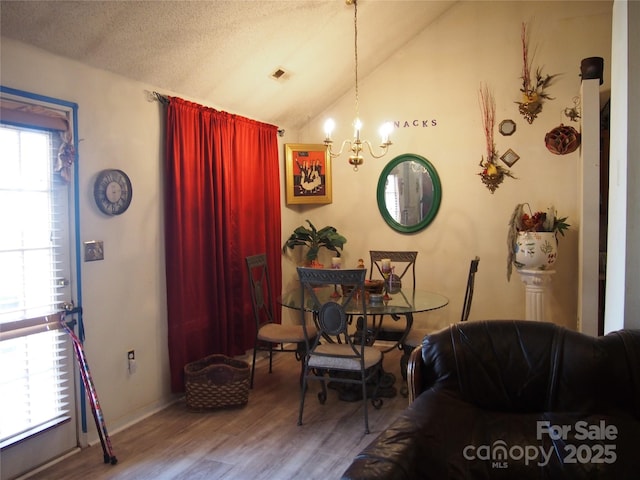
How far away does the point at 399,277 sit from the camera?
13.7 feet

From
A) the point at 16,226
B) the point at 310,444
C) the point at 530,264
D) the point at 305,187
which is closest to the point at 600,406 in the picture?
the point at 310,444

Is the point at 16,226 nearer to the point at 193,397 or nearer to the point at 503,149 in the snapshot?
the point at 193,397

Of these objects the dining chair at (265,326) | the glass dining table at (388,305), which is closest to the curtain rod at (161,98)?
the dining chair at (265,326)

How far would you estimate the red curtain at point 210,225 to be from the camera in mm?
3328

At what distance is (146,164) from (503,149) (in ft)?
10.4

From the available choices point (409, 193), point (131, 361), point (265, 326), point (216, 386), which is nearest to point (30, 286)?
point (131, 361)

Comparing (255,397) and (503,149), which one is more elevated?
(503,149)

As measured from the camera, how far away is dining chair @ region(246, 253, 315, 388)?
11.7ft

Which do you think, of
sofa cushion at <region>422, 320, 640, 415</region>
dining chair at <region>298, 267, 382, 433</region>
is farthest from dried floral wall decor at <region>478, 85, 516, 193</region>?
sofa cushion at <region>422, 320, 640, 415</region>

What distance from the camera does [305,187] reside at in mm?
4953

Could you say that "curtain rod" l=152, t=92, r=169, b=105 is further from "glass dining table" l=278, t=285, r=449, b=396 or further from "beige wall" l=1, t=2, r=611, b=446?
"glass dining table" l=278, t=285, r=449, b=396

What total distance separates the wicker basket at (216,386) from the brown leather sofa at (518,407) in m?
1.72

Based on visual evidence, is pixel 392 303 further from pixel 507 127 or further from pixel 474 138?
pixel 507 127

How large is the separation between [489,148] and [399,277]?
1525 mm
